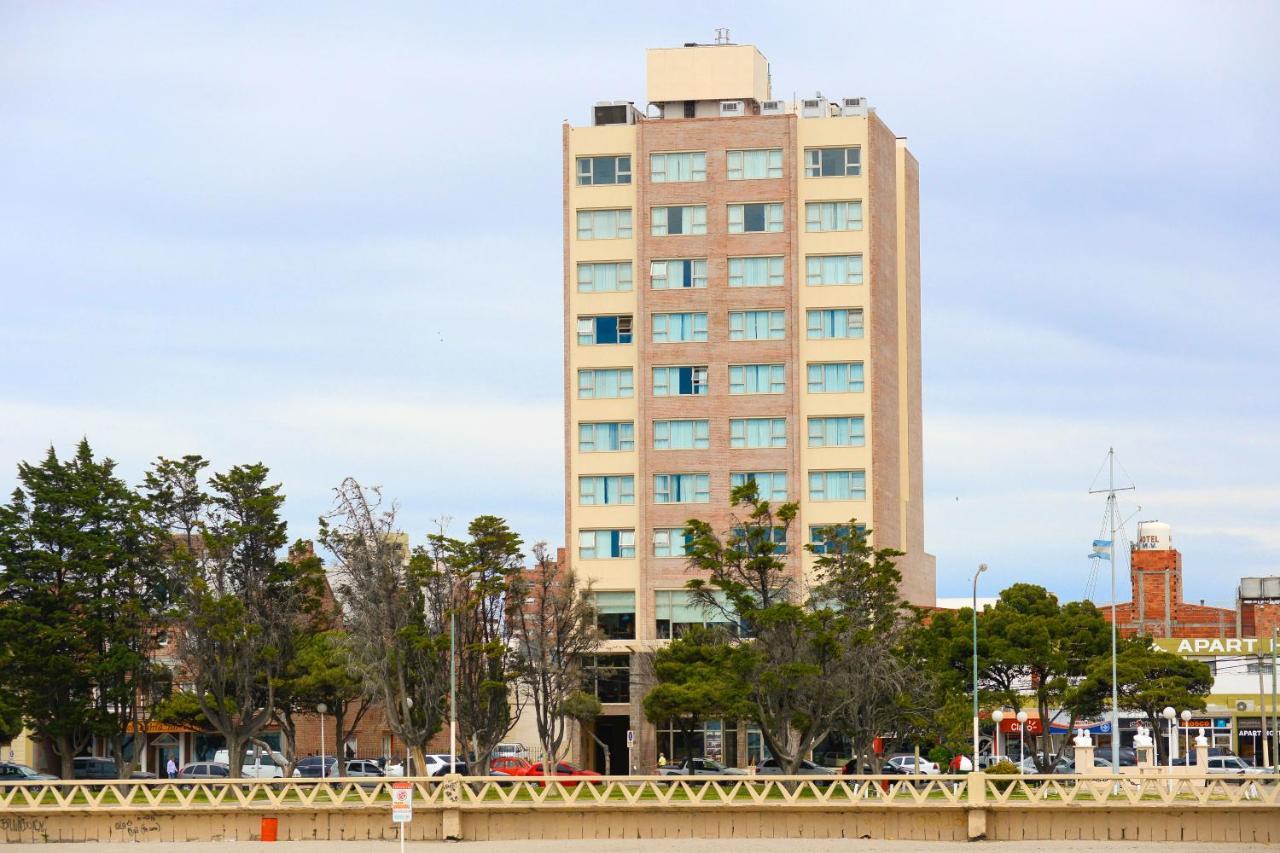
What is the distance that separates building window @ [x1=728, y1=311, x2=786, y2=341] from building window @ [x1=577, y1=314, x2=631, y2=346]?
6.26 metres

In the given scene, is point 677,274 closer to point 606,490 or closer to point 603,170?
point 603,170

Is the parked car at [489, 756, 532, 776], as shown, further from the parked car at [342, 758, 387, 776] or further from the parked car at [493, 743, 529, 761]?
the parked car at [493, 743, 529, 761]

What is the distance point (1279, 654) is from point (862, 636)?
1980 inches

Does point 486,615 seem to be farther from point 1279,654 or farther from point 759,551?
point 1279,654

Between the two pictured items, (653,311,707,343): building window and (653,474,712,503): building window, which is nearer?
(653,474,712,503): building window

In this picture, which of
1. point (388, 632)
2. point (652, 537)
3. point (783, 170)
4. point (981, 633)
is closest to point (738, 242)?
point (783, 170)

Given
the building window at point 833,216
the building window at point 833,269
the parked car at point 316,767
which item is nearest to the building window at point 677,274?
the building window at point 833,269

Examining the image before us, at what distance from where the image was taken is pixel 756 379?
109312 millimetres

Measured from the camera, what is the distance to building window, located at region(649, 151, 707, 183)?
363 feet

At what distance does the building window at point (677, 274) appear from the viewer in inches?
4318

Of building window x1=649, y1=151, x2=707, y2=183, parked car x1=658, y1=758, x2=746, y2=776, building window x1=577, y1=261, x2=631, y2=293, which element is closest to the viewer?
parked car x1=658, y1=758, x2=746, y2=776

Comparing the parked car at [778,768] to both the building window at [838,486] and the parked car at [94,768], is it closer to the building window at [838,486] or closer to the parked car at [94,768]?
the building window at [838,486]

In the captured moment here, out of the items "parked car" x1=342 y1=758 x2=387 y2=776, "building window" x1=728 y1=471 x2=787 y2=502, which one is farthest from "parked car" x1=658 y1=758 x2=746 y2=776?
"building window" x1=728 y1=471 x2=787 y2=502

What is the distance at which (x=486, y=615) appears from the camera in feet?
292
